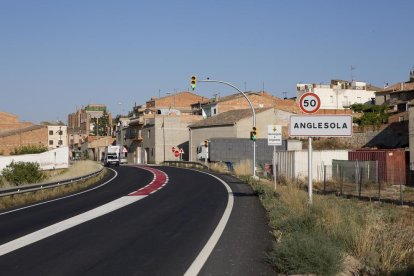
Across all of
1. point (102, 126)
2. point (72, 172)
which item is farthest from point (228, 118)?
point (102, 126)

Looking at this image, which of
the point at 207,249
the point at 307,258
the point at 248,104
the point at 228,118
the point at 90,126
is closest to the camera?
the point at 307,258

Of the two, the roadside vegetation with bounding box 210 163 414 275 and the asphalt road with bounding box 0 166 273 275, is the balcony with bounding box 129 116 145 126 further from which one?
the roadside vegetation with bounding box 210 163 414 275

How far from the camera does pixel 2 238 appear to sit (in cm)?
1138

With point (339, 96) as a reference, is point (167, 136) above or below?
below

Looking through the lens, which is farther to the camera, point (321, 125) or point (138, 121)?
point (138, 121)

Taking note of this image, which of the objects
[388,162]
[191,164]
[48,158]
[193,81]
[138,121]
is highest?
[138,121]

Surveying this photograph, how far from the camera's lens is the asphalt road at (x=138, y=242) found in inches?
315

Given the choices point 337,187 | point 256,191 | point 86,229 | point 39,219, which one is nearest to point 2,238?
point 86,229

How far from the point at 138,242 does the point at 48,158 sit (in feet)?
149

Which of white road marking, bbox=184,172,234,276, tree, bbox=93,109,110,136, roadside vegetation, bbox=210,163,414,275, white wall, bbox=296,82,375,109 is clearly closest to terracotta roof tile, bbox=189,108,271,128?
white wall, bbox=296,82,375,109

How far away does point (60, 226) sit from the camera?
13.0m

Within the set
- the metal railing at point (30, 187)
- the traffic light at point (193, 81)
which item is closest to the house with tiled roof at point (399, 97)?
the traffic light at point (193, 81)

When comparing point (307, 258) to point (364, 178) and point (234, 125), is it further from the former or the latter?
point (234, 125)

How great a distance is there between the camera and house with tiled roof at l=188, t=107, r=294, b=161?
68.2 m
